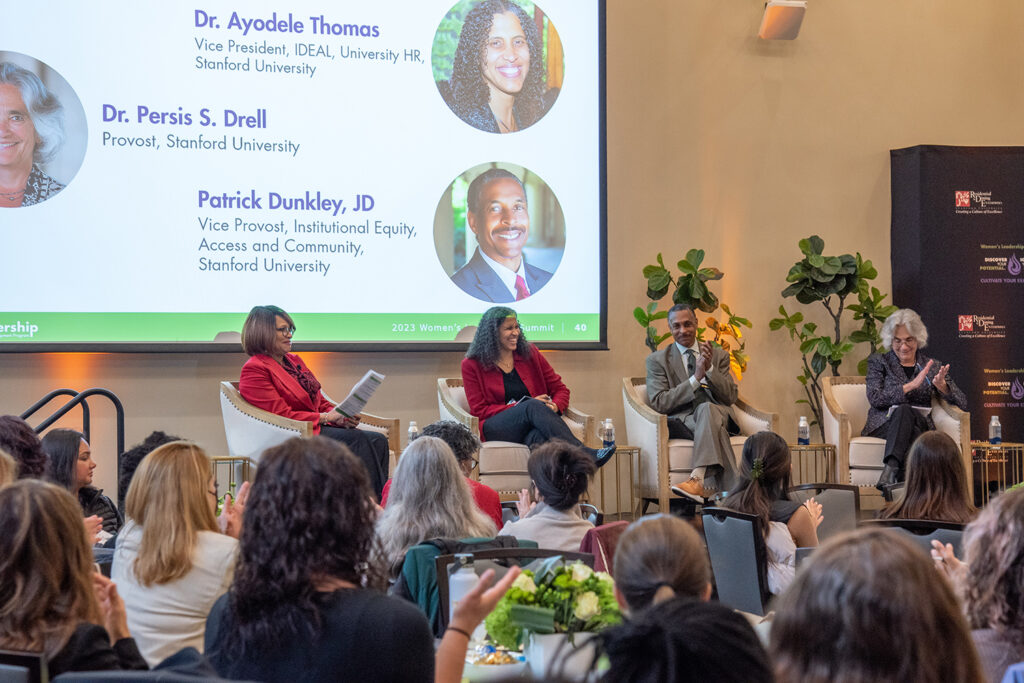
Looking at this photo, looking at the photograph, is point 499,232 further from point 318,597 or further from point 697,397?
point 318,597

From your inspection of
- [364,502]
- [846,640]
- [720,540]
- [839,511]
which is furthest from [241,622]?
[839,511]

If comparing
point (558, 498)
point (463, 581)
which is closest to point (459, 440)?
point (558, 498)

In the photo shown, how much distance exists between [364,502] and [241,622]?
0.26m

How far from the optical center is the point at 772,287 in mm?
7695

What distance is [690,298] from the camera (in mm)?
7117

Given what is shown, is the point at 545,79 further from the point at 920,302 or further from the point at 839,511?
the point at 839,511

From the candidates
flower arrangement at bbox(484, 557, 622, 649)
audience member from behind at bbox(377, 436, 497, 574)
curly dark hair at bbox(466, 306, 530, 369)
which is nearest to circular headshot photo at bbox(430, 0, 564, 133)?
curly dark hair at bbox(466, 306, 530, 369)

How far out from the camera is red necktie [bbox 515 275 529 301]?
273 inches

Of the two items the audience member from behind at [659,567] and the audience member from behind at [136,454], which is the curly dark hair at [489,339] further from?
the audience member from behind at [659,567]

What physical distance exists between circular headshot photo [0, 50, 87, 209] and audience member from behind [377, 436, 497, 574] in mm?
3859

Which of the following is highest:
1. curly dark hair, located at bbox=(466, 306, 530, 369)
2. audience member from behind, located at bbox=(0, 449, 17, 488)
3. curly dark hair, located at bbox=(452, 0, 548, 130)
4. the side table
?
curly dark hair, located at bbox=(452, 0, 548, 130)

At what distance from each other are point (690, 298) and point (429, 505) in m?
4.35

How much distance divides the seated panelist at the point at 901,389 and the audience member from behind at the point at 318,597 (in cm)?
524

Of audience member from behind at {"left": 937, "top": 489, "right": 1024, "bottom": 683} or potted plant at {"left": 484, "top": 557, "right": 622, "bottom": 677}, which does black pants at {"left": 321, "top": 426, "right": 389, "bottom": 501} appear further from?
audience member from behind at {"left": 937, "top": 489, "right": 1024, "bottom": 683}
